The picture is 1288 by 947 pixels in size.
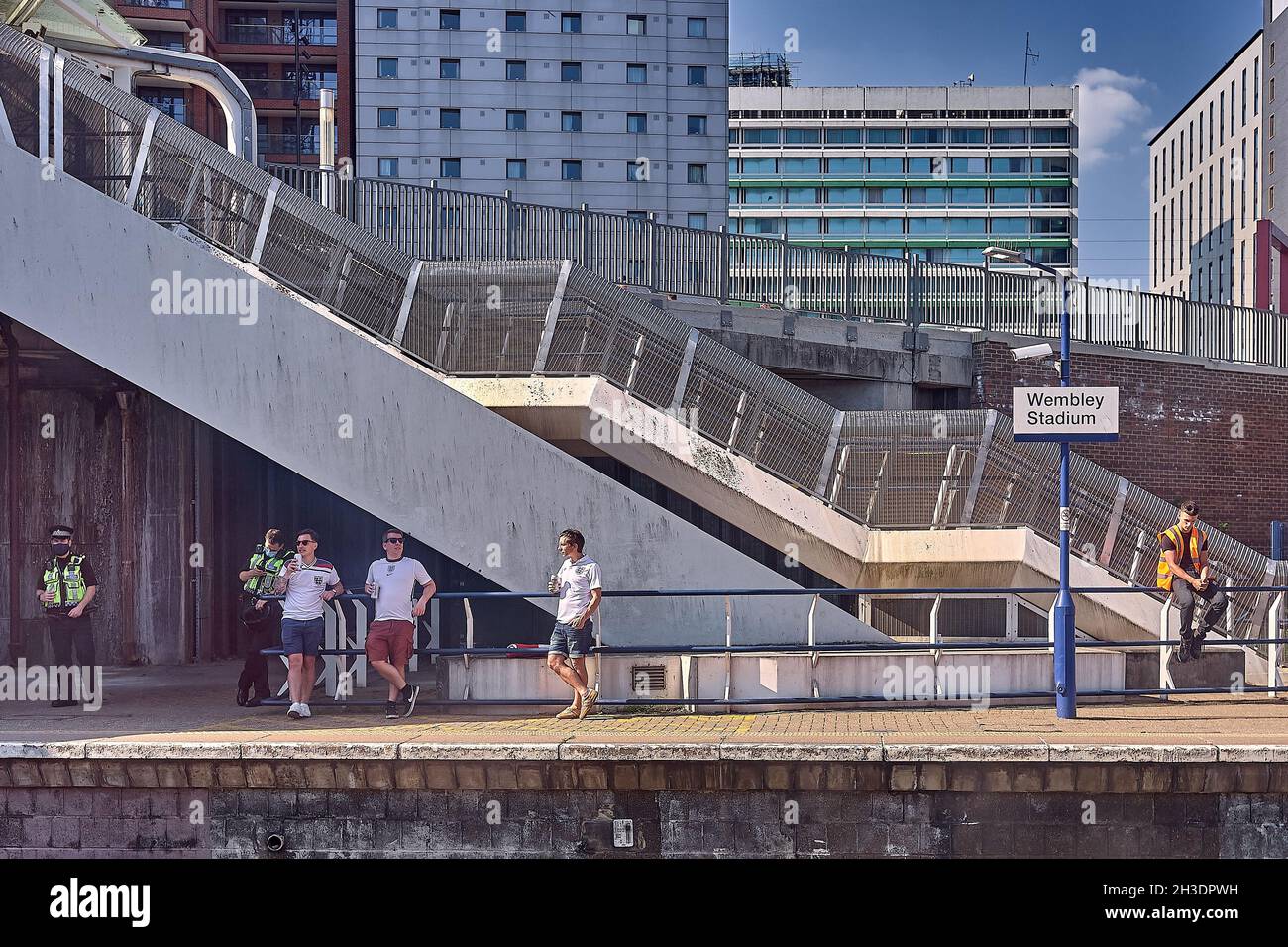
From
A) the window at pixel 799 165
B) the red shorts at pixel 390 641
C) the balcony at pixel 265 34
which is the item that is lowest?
the red shorts at pixel 390 641

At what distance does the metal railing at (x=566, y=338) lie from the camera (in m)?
14.9

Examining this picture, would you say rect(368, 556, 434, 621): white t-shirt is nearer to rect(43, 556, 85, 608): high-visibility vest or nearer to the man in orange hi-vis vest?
rect(43, 556, 85, 608): high-visibility vest

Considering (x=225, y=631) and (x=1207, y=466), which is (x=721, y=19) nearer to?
(x=1207, y=466)

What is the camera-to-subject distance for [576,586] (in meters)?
12.6

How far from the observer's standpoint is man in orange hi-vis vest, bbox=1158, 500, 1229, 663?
14.0 m

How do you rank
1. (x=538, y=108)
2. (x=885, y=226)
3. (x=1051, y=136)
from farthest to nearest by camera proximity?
(x=1051, y=136)
(x=885, y=226)
(x=538, y=108)

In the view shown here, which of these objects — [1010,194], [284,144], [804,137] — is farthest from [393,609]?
[1010,194]

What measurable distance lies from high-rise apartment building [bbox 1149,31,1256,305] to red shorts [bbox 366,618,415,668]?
61045 millimetres

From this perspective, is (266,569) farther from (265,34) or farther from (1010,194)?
(1010,194)

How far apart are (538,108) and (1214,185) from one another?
48.5 m

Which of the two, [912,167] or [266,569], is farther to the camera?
[912,167]

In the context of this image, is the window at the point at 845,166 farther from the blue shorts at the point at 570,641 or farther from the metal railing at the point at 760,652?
the blue shorts at the point at 570,641

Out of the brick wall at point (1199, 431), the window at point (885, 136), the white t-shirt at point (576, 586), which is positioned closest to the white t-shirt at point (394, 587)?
the white t-shirt at point (576, 586)

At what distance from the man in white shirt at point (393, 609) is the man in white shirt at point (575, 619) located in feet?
4.43
